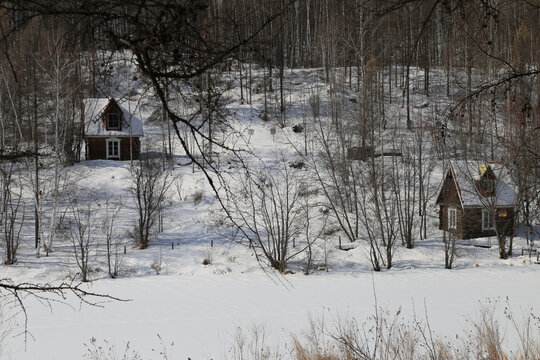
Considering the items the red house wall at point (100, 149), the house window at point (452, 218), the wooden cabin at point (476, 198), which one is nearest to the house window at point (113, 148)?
the red house wall at point (100, 149)

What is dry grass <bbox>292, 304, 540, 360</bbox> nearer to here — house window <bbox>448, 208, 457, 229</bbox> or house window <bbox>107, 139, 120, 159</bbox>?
house window <bbox>448, 208, 457, 229</bbox>

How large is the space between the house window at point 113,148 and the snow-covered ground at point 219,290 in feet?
17.0

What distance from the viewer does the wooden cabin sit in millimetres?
22328

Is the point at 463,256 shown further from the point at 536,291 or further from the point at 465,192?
the point at 536,291

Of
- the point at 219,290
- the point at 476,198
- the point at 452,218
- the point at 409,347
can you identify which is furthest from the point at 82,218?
the point at 409,347

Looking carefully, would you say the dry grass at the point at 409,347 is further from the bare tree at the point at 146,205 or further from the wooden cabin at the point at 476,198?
the bare tree at the point at 146,205

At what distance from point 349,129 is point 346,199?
423 cm

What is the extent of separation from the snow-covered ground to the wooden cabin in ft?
2.69

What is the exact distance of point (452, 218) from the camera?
24.0 m

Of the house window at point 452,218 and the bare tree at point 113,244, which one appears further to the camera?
the house window at point 452,218

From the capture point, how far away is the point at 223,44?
220cm

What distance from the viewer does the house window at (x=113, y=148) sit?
1241 inches

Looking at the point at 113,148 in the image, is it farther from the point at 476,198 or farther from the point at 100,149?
the point at 476,198

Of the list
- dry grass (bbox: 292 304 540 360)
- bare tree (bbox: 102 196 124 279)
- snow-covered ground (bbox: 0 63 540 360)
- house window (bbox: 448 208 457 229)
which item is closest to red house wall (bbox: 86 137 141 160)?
snow-covered ground (bbox: 0 63 540 360)
